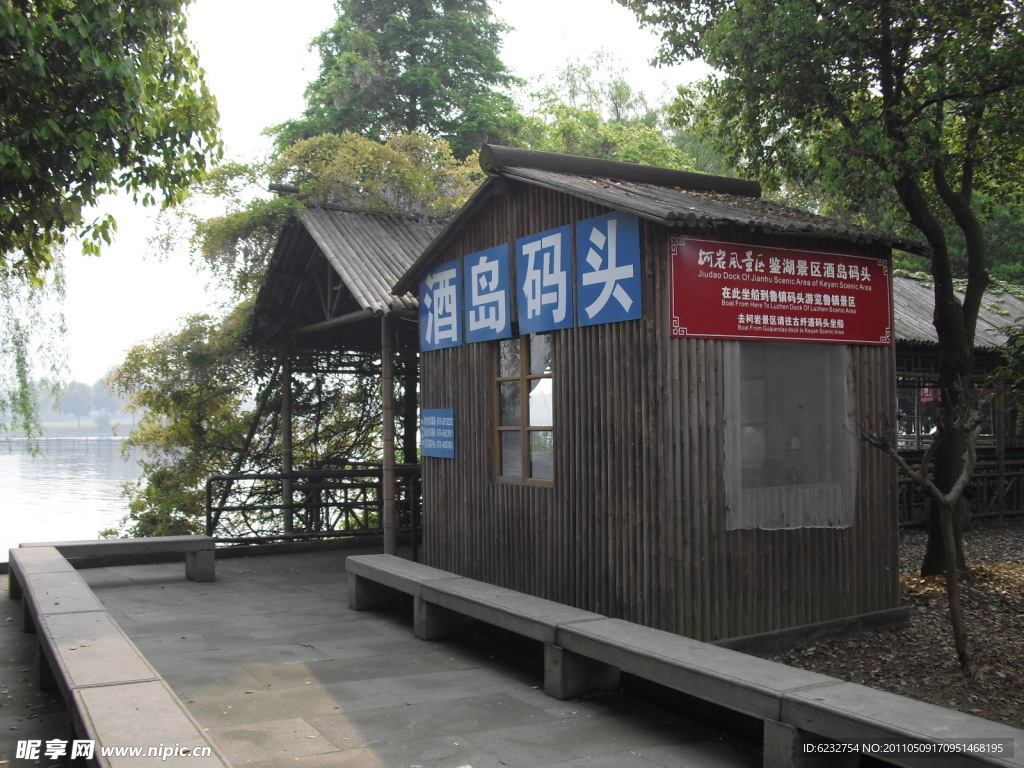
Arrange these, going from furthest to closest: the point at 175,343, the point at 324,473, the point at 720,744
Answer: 1. the point at 175,343
2. the point at 324,473
3. the point at 720,744

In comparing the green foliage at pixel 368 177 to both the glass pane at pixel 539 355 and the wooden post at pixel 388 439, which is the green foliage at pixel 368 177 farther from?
the glass pane at pixel 539 355

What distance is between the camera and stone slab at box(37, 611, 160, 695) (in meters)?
4.53

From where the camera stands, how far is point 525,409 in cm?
780

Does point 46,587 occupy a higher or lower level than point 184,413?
Result: lower

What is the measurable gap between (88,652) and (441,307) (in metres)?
4.85

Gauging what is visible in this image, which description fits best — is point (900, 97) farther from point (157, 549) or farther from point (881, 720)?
point (157, 549)

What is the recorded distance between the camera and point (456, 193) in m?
15.1

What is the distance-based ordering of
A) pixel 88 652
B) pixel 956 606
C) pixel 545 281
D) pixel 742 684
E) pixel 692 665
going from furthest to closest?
pixel 545 281
pixel 956 606
pixel 88 652
pixel 692 665
pixel 742 684

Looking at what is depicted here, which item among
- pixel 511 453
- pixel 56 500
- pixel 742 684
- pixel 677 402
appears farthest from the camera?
pixel 56 500

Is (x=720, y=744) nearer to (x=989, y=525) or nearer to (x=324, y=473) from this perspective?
(x=324, y=473)

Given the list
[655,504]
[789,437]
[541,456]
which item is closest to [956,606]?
[789,437]

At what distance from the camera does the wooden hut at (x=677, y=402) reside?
20.9 feet

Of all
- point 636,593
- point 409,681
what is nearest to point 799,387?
point 636,593

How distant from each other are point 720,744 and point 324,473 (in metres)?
8.88
